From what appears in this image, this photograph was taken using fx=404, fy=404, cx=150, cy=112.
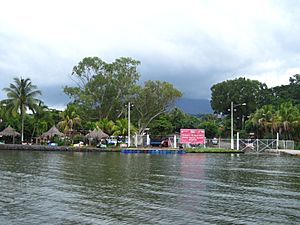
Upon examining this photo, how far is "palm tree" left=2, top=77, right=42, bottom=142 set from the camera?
6134cm

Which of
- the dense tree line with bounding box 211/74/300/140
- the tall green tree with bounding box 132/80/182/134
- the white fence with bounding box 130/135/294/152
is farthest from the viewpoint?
the tall green tree with bounding box 132/80/182/134

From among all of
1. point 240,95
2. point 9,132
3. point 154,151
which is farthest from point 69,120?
point 240,95

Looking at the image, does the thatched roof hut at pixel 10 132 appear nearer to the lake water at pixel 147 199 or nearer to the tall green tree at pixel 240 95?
the lake water at pixel 147 199

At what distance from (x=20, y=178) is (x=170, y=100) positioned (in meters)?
52.7

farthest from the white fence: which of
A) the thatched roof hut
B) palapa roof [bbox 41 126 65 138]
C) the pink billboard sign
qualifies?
the thatched roof hut

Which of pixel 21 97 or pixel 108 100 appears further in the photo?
pixel 108 100

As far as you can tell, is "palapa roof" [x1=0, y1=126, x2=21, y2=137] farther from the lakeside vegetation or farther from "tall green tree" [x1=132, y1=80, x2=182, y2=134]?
"tall green tree" [x1=132, y1=80, x2=182, y2=134]

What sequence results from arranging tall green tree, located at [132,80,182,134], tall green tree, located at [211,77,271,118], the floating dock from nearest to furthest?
the floating dock → tall green tree, located at [132,80,182,134] → tall green tree, located at [211,77,271,118]

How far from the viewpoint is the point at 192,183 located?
20.4 meters

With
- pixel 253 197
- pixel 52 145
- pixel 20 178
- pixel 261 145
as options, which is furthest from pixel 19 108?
pixel 253 197

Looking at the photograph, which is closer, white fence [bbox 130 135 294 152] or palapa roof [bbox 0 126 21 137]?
white fence [bbox 130 135 294 152]

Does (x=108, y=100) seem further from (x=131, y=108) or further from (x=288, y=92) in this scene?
(x=288, y=92)

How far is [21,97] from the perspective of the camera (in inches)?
2429

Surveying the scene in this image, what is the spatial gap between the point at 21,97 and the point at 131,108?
21.9 m
